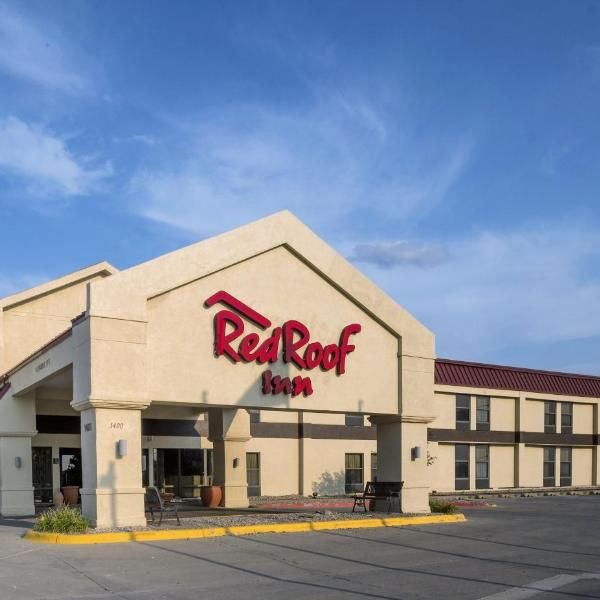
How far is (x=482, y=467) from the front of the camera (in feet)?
137

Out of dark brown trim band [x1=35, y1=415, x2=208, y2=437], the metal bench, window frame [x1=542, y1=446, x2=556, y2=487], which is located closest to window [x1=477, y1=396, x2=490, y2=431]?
window frame [x1=542, y1=446, x2=556, y2=487]

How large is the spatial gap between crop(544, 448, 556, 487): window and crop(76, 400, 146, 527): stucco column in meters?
31.3

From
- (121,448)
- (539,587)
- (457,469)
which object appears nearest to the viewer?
(539,587)

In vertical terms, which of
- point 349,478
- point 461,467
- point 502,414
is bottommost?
point 349,478

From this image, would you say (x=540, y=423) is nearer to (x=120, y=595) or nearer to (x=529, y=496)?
(x=529, y=496)

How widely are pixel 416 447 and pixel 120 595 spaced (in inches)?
565

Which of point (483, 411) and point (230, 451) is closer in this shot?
point (230, 451)

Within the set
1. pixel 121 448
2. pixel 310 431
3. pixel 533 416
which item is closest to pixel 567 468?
pixel 533 416

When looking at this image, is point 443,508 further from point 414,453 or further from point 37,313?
point 37,313

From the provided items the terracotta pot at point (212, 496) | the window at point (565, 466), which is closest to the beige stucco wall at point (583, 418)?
the window at point (565, 466)

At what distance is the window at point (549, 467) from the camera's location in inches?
1754

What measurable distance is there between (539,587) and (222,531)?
8.15m

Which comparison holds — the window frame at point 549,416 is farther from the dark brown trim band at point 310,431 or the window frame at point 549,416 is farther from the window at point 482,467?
the dark brown trim band at point 310,431

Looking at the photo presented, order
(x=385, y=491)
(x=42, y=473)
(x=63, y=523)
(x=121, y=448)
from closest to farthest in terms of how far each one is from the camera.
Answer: (x=63, y=523) → (x=121, y=448) → (x=385, y=491) → (x=42, y=473)
